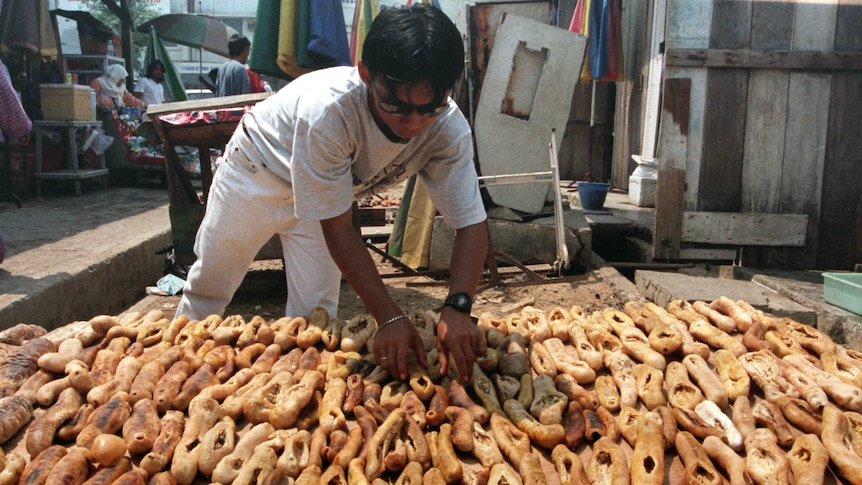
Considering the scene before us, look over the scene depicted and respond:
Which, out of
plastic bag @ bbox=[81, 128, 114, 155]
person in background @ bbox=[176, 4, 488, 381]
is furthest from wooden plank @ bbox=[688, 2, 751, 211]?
plastic bag @ bbox=[81, 128, 114, 155]

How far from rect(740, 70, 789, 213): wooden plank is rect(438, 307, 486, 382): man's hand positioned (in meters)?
3.60

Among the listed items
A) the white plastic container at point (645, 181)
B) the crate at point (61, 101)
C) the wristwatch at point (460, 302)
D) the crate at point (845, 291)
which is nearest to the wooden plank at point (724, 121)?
the crate at point (845, 291)

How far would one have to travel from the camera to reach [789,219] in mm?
4797

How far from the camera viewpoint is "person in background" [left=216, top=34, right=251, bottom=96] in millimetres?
6480

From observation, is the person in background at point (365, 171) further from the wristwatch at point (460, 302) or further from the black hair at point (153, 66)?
the black hair at point (153, 66)

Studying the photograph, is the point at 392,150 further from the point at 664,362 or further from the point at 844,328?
the point at 844,328

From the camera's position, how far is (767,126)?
4762mm

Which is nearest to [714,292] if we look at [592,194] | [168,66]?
[592,194]

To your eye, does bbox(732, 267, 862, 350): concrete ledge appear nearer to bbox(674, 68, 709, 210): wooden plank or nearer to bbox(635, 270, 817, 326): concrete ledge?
bbox(635, 270, 817, 326): concrete ledge

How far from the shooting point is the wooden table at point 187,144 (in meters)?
4.34

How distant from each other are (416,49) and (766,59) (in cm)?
373

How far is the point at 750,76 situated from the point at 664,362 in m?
3.42

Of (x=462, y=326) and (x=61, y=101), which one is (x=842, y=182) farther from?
(x=61, y=101)

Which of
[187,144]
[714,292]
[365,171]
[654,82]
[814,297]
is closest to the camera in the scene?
[365,171]
